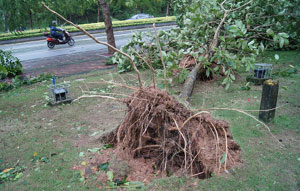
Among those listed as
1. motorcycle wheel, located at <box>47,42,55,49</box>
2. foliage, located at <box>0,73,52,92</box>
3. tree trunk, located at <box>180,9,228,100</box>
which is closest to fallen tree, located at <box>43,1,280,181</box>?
tree trunk, located at <box>180,9,228,100</box>

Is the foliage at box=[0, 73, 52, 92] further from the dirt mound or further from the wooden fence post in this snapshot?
the wooden fence post

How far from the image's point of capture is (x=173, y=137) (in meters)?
3.40

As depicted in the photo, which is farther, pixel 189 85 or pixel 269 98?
pixel 189 85

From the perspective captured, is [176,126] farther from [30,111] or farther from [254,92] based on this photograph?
[30,111]

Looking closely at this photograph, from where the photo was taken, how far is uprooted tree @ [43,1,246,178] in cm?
326

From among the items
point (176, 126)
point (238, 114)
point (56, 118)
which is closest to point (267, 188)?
point (176, 126)

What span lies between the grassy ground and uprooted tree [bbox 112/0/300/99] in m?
0.56

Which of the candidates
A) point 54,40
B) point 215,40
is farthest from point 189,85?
point 54,40

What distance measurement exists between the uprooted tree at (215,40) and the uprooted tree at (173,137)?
79.3 inches

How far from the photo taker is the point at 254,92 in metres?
5.80

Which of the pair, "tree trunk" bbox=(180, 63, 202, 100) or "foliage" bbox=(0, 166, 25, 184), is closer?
"foliage" bbox=(0, 166, 25, 184)

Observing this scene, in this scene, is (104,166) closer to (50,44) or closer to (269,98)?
(269,98)

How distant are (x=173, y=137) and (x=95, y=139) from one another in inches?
56.1

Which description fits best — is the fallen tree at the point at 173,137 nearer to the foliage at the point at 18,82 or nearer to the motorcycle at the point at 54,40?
the foliage at the point at 18,82
